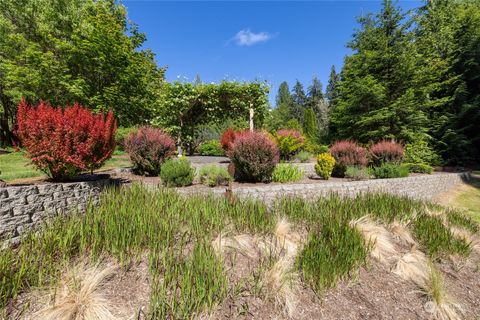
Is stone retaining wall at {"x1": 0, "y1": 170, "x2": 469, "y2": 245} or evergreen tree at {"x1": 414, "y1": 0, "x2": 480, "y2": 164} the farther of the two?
evergreen tree at {"x1": 414, "y1": 0, "x2": 480, "y2": 164}

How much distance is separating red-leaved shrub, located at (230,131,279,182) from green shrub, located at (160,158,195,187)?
1.32 meters

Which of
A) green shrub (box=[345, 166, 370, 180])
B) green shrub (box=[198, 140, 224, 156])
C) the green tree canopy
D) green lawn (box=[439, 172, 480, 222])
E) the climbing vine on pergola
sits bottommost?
green lawn (box=[439, 172, 480, 222])

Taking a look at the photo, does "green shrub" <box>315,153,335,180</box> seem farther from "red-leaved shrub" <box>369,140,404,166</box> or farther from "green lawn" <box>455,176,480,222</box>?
"green lawn" <box>455,176,480,222</box>

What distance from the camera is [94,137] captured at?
402 centimetres

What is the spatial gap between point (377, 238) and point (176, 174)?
4.42m

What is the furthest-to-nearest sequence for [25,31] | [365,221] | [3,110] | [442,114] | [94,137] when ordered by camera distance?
1. [3,110]
2. [442,114]
3. [25,31]
4. [94,137]
5. [365,221]

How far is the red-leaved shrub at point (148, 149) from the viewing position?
643 centimetres

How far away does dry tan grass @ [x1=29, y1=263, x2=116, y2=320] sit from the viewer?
5.68 ft

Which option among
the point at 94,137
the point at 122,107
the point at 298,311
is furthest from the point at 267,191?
the point at 122,107

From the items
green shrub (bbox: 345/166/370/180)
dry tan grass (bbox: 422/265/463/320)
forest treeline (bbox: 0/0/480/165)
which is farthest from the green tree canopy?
dry tan grass (bbox: 422/265/463/320)

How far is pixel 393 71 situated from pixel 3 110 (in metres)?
A: 27.5

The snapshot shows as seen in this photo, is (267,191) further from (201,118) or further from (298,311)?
(201,118)

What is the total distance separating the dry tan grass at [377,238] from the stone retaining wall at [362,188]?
116 cm

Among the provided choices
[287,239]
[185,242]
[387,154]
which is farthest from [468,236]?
[387,154]
